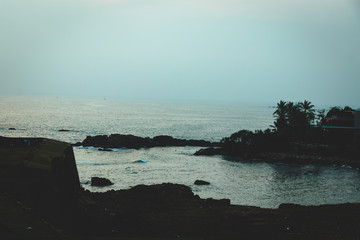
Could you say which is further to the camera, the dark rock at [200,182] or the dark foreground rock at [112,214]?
the dark rock at [200,182]

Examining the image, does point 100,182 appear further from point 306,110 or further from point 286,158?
point 306,110

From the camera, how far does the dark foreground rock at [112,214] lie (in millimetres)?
17828

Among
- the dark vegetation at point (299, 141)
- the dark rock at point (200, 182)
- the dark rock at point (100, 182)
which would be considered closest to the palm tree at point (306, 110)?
the dark vegetation at point (299, 141)

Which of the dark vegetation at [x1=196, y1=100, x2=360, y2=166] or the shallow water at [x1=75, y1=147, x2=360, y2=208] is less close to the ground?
the dark vegetation at [x1=196, y1=100, x2=360, y2=166]

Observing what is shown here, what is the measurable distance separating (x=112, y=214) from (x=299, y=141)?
57.3 meters

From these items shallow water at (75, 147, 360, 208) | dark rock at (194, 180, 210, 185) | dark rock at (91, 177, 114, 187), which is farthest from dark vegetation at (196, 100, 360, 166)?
dark rock at (91, 177, 114, 187)

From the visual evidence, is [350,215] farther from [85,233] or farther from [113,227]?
[85,233]

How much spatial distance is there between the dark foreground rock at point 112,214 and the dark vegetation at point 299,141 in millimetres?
40919

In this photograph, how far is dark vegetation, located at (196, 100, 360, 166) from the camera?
66.8m

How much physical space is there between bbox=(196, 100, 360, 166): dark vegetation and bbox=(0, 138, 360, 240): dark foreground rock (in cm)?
4092

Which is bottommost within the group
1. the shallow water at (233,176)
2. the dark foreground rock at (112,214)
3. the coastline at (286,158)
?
the shallow water at (233,176)

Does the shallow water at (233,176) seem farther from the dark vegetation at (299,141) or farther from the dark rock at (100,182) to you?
the dark vegetation at (299,141)

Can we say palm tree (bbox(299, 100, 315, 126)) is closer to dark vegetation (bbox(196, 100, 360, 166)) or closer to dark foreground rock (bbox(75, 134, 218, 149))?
dark vegetation (bbox(196, 100, 360, 166))

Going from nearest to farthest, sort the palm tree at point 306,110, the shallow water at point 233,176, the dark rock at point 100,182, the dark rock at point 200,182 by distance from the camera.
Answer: the shallow water at point 233,176
the dark rock at point 100,182
the dark rock at point 200,182
the palm tree at point 306,110
